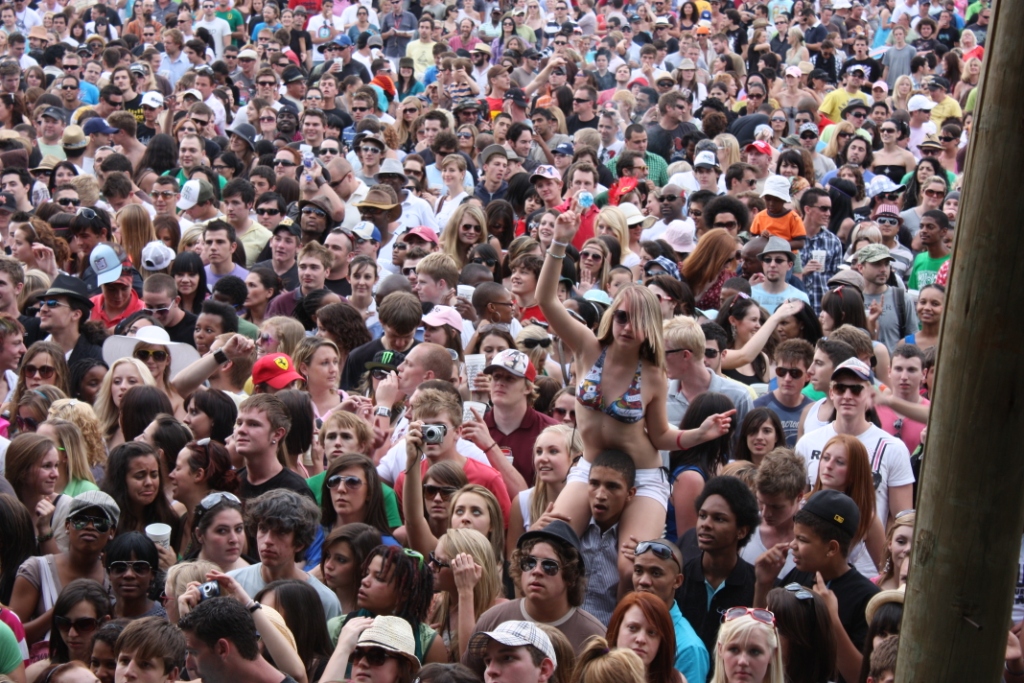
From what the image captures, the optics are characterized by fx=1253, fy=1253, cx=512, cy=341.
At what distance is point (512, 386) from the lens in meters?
6.65

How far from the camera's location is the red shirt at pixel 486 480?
602cm

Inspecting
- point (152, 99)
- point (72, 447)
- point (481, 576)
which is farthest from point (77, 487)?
point (152, 99)

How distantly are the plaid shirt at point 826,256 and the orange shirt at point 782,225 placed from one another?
0.34 ft

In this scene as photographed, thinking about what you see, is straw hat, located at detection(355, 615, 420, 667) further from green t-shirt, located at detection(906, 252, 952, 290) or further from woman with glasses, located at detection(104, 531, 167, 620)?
green t-shirt, located at detection(906, 252, 952, 290)

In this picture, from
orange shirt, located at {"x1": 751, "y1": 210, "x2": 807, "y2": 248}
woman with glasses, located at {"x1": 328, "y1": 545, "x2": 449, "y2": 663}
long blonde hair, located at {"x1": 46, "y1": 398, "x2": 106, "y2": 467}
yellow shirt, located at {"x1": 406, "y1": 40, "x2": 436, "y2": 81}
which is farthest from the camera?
yellow shirt, located at {"x1": 406, "y1": 40, "x2": 436, "y2": 81}

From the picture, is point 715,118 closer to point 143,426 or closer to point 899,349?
point 899,349

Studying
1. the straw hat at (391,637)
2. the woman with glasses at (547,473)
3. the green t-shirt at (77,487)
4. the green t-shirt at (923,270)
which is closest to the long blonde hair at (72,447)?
the green t-shirt at (77,487)

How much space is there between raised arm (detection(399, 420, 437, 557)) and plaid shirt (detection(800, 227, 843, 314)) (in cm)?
532

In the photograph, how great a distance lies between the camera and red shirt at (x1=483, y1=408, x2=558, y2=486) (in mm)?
6695

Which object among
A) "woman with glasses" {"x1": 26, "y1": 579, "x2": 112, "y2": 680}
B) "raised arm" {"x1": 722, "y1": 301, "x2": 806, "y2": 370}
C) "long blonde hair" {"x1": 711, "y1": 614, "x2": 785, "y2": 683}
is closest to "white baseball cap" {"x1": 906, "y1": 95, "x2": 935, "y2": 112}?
"raised arm" {"x1": 722, "y1": 301, "x2": 806, "y2": 370}

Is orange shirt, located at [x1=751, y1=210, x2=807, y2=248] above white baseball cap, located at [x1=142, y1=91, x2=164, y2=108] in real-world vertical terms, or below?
below

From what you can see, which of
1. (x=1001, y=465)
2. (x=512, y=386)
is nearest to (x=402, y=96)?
(x=512, y=386)

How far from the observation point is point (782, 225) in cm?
1071

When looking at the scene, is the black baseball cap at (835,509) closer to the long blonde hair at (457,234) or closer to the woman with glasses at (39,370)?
the woman with glasses at (39,370)
